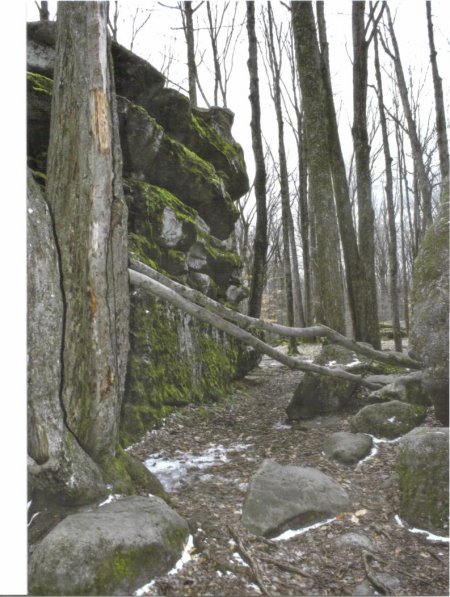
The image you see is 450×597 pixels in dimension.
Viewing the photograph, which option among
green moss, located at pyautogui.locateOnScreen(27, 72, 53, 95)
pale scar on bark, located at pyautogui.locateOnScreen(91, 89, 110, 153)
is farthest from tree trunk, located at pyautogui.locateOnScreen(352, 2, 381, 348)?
pale scar on bark, located at pyautogui.locateOnScreen(91, 89, 110, 153)

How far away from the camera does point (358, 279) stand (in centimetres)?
686

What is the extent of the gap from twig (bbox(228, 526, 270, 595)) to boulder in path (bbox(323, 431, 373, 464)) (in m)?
1.37

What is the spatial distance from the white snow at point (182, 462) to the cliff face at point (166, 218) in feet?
1.66

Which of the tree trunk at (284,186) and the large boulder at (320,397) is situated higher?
the tree trunk at (284,186)

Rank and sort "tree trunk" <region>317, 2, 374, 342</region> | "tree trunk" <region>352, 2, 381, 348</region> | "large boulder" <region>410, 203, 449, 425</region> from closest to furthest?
"large boulder" <region>410, 203, 449, 425</region> < "tree trunk" <region>317, 2, 374, 342</region> < "tree trunk" <region>352, 2, 381, 348</region>

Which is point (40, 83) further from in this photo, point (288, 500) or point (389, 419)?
point (389, 419)

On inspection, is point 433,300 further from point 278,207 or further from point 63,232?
point 278,207

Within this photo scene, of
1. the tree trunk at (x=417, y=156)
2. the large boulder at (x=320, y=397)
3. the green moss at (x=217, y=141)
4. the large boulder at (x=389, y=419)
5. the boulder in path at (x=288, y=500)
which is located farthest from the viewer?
the tree trunk at (x=417, y=156)

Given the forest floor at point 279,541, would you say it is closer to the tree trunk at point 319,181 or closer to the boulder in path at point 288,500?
the boulder in path at point 288,500

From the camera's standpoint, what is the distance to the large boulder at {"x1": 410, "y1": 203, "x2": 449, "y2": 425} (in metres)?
3.35

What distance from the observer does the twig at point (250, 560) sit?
207 centimetres

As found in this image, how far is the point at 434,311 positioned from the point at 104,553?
9.25ft

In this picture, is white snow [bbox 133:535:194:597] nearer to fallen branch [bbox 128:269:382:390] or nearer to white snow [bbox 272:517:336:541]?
white snow [bbox 272:517:336:541]

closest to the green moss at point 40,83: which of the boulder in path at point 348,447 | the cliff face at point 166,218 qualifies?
the cliff face at point 166,218
